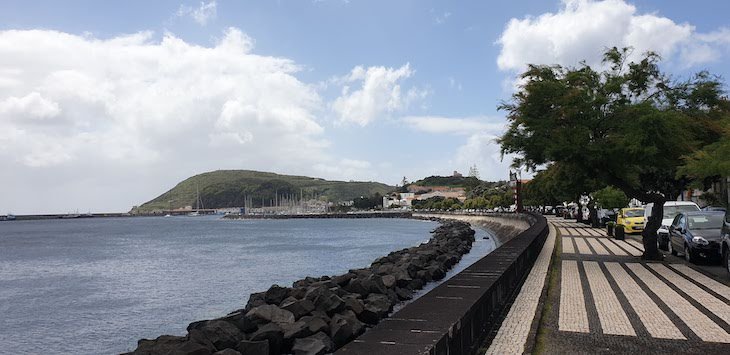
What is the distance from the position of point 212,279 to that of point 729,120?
25.8m

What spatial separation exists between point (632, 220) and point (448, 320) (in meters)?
31.6

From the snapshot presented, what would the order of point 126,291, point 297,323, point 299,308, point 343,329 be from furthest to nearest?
1. point 126,291
2. point 299,308
3. point 343,329
4. point 297,323

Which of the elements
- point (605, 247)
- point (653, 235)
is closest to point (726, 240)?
point (653, 235)

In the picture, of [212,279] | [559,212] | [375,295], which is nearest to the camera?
[375,295]

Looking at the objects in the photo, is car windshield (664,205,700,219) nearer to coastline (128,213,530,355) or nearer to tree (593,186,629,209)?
coastline (128,213,530,355)

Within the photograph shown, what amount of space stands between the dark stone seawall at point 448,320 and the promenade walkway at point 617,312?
36 cm

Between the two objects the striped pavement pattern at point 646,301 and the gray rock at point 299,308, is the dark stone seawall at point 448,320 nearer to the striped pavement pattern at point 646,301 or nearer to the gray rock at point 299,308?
the striped pavement pattern at point 646,301

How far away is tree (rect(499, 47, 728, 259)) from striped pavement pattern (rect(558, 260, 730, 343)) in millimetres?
3727

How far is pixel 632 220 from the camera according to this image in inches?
1383

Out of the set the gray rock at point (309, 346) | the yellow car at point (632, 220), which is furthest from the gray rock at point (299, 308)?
the yellow car at point (632, 220)

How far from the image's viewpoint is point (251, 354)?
11094mm

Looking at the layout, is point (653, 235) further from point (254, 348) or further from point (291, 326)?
point (254, 348)

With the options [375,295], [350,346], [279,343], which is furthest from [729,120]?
[350,346]

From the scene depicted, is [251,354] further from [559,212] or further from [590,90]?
[559,212]
